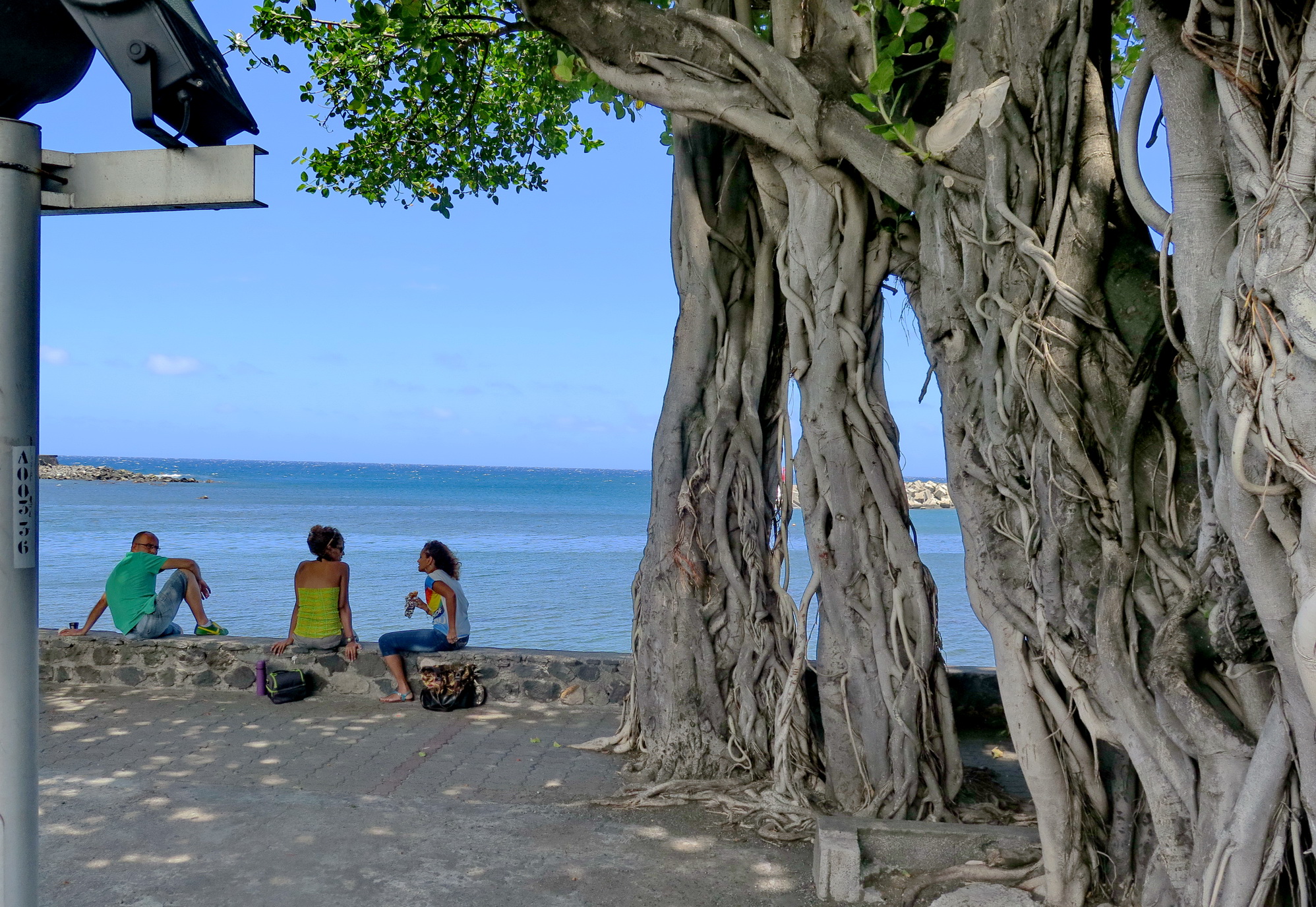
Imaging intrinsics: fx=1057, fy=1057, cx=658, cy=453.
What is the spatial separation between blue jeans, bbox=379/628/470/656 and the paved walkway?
Result: 0.50 meters

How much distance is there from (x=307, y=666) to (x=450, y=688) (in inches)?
43.4

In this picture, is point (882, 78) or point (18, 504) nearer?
point (18, 504)

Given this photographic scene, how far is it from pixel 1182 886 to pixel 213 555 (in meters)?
27.1

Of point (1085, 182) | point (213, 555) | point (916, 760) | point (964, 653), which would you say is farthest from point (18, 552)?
point (213, 555)

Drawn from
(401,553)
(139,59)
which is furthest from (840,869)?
(401,553)

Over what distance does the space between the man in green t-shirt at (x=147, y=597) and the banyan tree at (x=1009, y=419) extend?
371 centimetres

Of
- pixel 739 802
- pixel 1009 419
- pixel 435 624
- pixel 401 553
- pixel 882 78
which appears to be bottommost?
pixel 401 553

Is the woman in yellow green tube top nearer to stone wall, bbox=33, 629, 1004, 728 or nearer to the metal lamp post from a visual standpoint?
stone wall, bbox=33, 629, 1004, 728

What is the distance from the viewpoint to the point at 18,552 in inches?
88.6

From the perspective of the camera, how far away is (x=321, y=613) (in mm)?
7457

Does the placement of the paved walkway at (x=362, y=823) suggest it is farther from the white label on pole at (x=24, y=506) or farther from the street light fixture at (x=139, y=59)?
the street light fixture at (x=139, y=59)

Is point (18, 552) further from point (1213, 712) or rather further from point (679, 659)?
point (679, 659)

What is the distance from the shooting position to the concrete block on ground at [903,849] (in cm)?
413

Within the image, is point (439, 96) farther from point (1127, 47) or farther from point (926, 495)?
point (926, 495)
